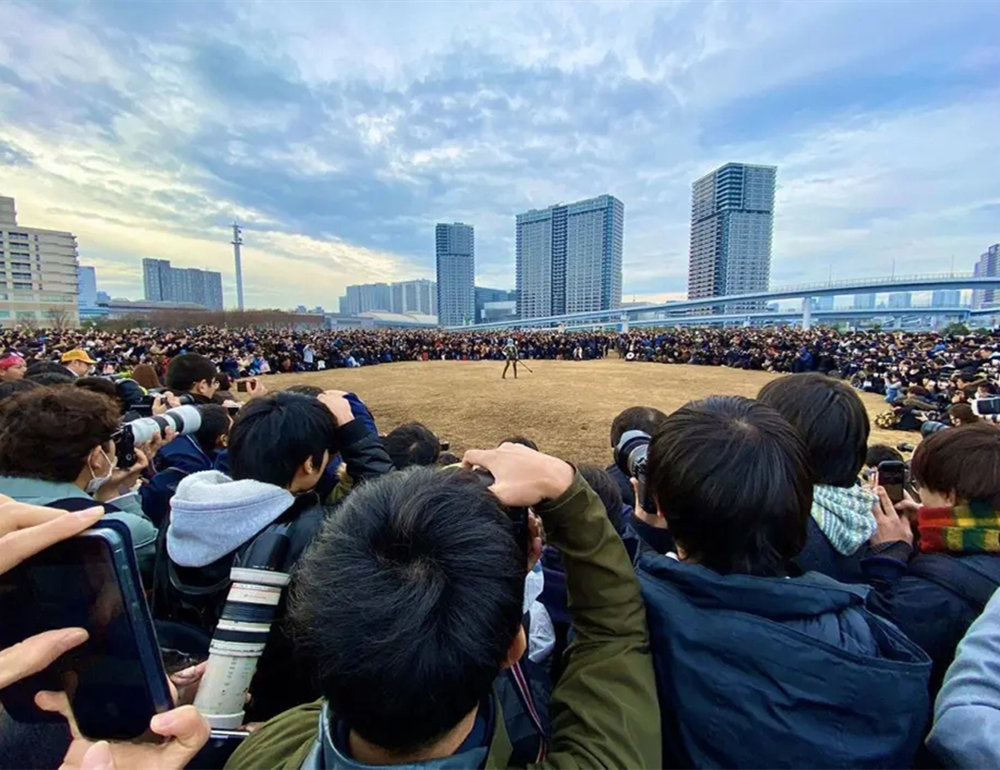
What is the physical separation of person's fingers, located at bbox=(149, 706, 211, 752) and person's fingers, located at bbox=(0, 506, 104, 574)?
31 cm

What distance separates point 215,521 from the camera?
1.29m

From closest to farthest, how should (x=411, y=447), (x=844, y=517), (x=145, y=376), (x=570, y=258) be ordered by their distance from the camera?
(x=844, y=517) → (x=411, y=447) → (x=145, y=376) → (x=570, y=258)

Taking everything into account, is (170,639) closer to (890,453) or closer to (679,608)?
(679,608)

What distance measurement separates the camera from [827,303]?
270ft

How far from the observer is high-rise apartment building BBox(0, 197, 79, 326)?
220 feet

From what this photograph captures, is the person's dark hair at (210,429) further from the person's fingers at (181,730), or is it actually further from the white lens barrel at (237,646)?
the person's fingers at (181,730)

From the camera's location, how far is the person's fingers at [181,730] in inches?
29.0

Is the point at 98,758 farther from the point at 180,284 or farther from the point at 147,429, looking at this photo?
the point at 180,284

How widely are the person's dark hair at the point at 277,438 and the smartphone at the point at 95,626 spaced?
0.82 metres

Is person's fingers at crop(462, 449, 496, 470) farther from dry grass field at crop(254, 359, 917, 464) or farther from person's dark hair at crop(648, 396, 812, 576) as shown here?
dry grass field at crop(254, 359, 917, 464)

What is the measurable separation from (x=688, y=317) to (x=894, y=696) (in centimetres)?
8922

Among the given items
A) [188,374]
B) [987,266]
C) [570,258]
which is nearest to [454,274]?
[570,258]

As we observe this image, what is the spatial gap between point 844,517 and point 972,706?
2.17 feet

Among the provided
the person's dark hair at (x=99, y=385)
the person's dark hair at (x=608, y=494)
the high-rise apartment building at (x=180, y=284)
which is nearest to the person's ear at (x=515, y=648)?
the person's dark hair at (x=608, y=494)
